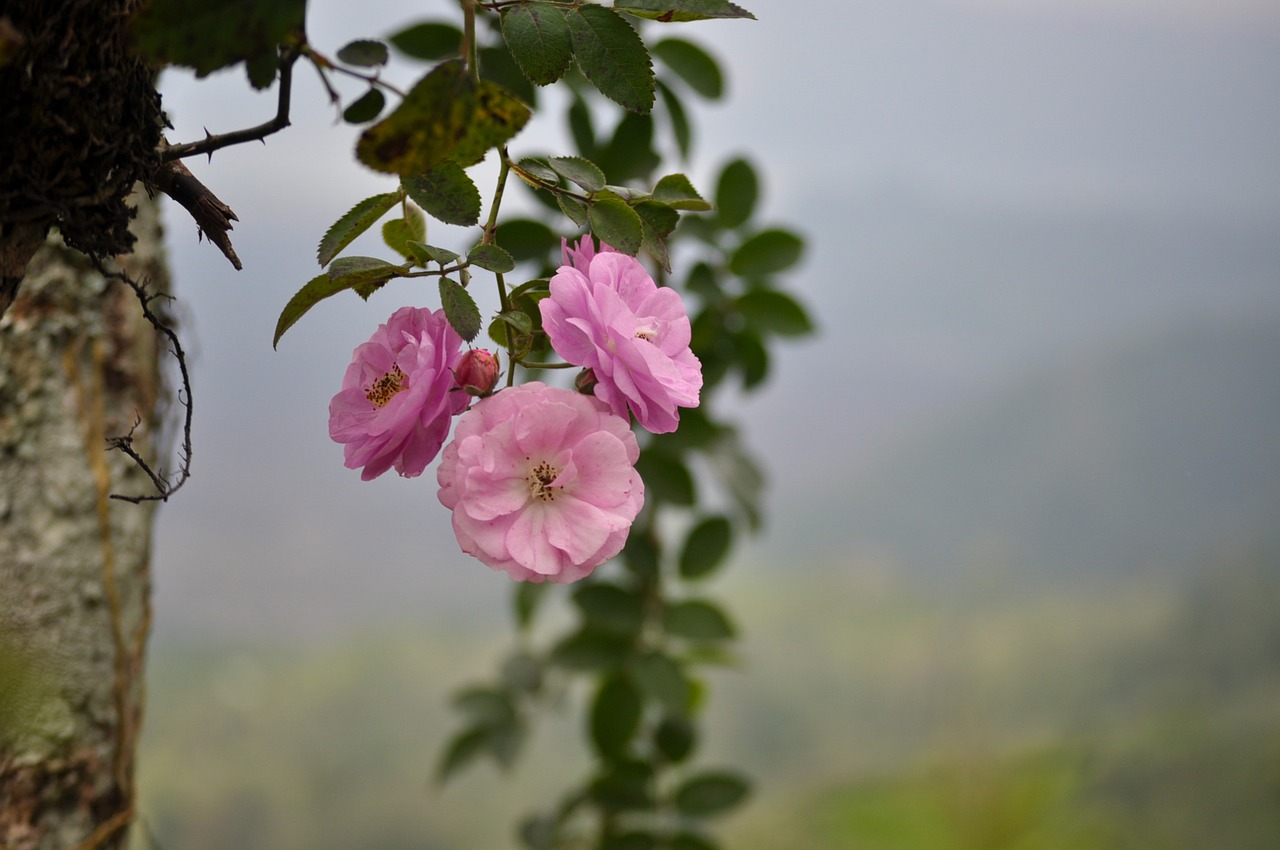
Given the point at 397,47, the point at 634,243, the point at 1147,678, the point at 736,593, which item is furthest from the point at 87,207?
the point at 1147,678

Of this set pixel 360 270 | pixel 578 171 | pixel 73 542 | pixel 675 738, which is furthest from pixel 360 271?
pixel 675 738

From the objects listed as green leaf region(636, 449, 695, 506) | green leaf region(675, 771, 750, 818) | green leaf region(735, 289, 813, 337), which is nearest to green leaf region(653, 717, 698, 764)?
green leaf region(675, 771, 750, 818)

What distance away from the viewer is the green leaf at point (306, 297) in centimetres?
42

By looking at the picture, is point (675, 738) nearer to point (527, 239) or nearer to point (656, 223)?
point (527, 239)

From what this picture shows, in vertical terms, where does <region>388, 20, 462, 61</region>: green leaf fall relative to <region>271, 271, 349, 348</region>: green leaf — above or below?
above

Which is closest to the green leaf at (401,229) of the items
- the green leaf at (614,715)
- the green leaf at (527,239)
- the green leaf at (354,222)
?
the green leaf at (354,222)

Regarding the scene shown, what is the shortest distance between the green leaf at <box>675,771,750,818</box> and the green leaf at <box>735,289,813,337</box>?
0.53 m

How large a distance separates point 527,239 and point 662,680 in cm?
50

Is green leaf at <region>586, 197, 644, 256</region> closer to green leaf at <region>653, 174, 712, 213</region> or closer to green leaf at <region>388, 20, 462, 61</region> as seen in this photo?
green leaf at <region>653, 174, 712, 213</region>

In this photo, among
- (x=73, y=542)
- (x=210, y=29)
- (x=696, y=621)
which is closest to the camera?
(x=210, y=29)

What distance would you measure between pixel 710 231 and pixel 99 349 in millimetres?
638

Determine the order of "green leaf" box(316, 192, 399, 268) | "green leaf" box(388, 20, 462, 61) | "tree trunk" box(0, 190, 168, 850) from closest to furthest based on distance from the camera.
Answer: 1. "green leaf" box(316, 192, 399, 268)
2. "tree trunk" box(0, 190, 168, 850)
3. "green leaf" box(388, 20, 462, 61)

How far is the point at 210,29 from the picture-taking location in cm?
33

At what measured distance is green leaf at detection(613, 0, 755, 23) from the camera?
411 mm
